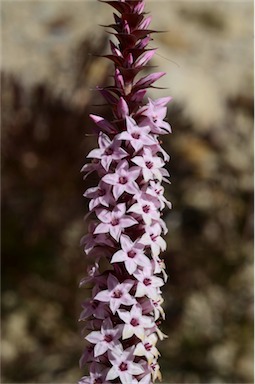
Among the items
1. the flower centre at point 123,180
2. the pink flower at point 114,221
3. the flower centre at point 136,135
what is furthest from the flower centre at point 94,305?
the flower centre at point 136,135

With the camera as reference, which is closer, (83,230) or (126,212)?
(126,212)

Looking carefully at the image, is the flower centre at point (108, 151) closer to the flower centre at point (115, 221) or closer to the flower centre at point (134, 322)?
the flower centre at point (115, 221)

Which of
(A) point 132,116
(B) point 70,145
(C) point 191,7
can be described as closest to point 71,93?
(B) point 70,145

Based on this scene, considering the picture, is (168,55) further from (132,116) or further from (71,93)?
(132,116)

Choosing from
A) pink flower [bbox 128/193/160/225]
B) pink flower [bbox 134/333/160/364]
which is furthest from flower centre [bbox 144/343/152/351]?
pink flower [bbox 128/193/160/225]

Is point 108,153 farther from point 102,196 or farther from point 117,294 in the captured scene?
point 117,294

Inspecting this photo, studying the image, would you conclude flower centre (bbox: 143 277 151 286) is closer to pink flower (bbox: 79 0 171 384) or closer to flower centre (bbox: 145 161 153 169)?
pink flower (bbox: 79 0 171 384)

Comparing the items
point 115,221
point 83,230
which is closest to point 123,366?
point 115,221
